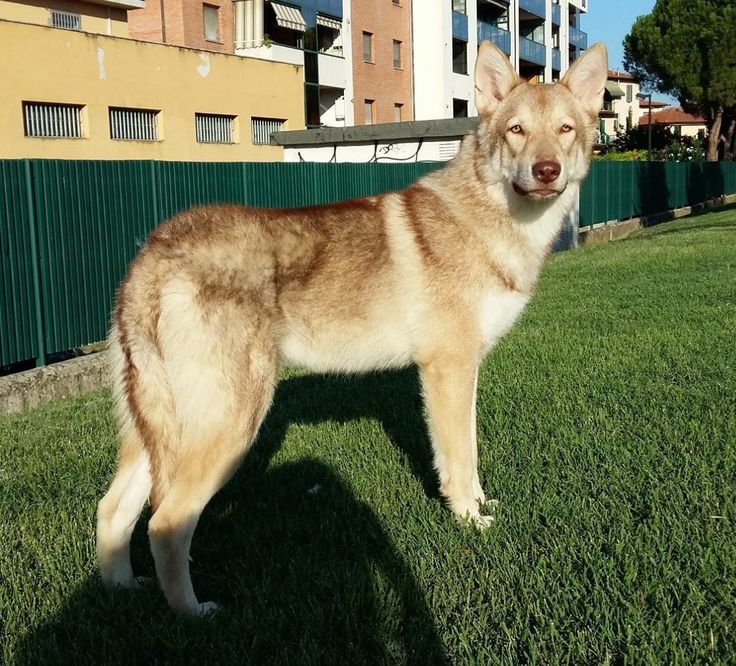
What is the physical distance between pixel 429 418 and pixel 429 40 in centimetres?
4011

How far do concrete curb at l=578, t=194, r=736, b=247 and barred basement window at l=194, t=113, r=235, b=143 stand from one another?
43.3 feet

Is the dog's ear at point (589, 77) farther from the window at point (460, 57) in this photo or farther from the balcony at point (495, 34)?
the balcony at point (495, 34)

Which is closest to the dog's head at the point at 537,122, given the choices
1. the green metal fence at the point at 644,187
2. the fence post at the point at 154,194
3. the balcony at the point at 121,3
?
the fence post at the point at 154,194

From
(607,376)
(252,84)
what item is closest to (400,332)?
(607,376)

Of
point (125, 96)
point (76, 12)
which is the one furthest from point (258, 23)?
point (125, 96)

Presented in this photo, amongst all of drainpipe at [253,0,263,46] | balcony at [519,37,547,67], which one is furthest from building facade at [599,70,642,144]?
drainpipe at [253,0,263,46]

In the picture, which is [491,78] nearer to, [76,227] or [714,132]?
[76,227]

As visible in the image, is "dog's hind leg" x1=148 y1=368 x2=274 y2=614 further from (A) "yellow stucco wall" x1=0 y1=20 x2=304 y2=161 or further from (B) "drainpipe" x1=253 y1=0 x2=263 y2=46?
(B) "drainpipe" x1=253 y1=0 x2=263 y2=46

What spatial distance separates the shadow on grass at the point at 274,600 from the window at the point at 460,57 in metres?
41.2

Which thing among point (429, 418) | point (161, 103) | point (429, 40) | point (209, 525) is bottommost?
point (209, 525)

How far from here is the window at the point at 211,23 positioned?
31188 mm

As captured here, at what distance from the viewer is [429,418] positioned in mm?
3850

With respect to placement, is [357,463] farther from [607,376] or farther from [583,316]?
[583,316]

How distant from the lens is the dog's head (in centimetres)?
376
